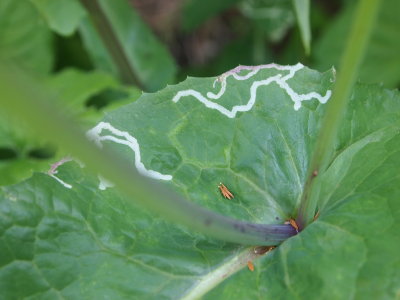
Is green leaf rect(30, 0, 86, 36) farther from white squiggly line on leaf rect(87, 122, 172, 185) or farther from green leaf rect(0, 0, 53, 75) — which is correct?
white squiggly line on leaf rect(87, 122, 172, 185)

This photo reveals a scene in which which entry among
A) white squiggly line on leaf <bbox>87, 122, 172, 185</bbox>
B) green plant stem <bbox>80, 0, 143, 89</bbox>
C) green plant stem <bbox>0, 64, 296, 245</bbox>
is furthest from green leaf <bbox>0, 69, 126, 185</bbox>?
green plant stem <bbox>0, 64, 296, 245</bbox>

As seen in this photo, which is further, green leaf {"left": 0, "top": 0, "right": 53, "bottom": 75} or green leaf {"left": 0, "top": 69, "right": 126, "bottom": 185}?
green leaf {"left": 0, "top": 0, "right": 53, "bottom": 75}

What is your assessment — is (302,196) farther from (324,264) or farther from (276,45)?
(276,45)

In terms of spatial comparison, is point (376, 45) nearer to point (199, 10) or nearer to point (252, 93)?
point (199, 10)

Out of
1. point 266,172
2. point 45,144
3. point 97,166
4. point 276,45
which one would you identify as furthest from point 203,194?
point 276,45

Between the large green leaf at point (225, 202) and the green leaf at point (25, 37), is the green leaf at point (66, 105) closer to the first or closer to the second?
the green leaf at point (25, 37)
